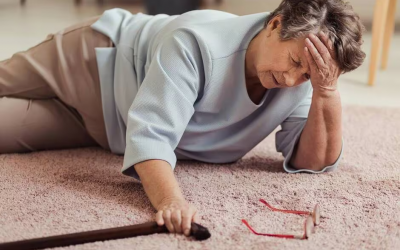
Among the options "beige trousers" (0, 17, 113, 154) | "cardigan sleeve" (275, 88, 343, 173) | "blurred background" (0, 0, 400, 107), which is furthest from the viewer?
"blurred background" (0, 0, 400, 107)

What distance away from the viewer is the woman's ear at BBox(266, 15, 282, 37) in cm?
148

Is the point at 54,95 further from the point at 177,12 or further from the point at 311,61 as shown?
the point at 177,12

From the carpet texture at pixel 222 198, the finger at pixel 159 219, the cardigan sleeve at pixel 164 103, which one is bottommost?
the carpet texture at pixel 222 198

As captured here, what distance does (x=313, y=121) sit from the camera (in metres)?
1.67

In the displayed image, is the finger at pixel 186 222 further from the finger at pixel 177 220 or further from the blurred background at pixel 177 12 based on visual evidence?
the blurred background at pixel 177 12

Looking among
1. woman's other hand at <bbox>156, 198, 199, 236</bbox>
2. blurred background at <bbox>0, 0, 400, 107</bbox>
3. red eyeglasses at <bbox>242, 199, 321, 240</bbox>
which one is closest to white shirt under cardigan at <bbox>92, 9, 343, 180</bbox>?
woman's other hand at <bbox>156, 198, 199, 236</bbox>

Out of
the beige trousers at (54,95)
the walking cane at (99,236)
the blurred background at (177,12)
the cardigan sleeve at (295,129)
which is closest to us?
the walking cane at (99,236)

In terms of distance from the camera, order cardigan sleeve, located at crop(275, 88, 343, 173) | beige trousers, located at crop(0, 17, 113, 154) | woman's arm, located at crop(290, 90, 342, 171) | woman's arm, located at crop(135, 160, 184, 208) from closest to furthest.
Result: 1. woman's arm, located at crop(135, 160, 184, 208)
2. woman's arm, located at crop(290, 90, 342, 171)
3. cardigan sleeve, located at crop(275, 88, 343, 173)
4. beige trousers, located at crop(0, 17, 113, 154)

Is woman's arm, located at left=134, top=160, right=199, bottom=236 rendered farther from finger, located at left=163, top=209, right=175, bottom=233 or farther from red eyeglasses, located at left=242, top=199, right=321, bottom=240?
red eyeglasses, located at left=242, top=199, right=321, bottom=240

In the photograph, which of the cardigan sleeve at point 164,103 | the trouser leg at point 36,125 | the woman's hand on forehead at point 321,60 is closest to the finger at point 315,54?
the woman's hand on forehead at point 321,60

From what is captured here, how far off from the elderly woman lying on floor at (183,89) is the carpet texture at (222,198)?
0.19 ft

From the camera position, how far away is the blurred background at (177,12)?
9.15ft

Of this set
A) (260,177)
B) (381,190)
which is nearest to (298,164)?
(260,177)

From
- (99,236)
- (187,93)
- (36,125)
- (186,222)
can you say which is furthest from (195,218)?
(36,125)
